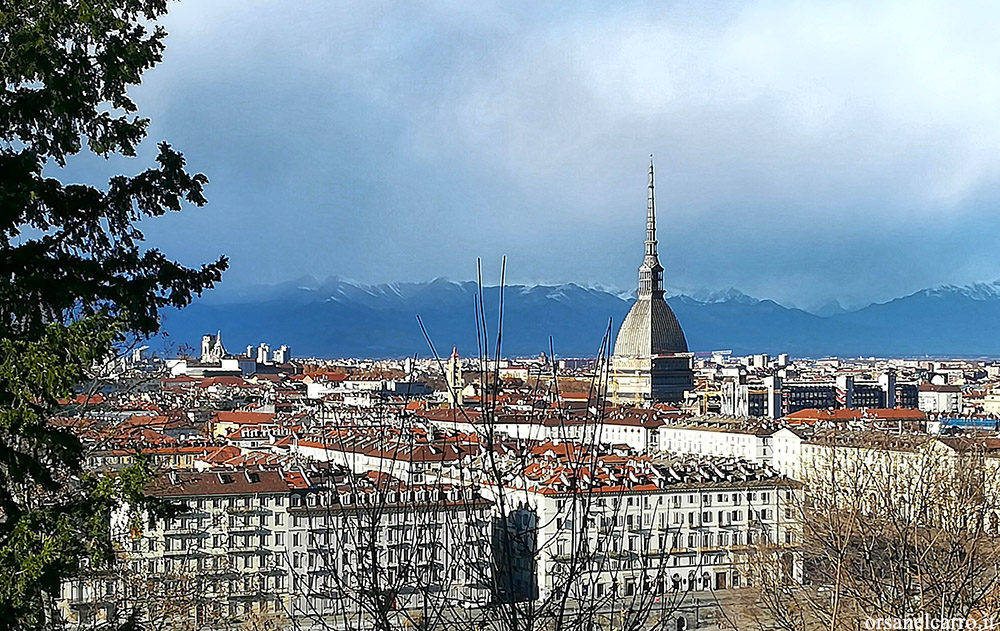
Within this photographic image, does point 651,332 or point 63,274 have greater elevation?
point 651,332

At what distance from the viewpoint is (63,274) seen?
6.52 m

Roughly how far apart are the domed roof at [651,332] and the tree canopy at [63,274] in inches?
3565

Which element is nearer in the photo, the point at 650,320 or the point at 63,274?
the point at 63,274

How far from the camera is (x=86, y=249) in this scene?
6.79 meters

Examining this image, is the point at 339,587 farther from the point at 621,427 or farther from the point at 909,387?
the point at 909,387

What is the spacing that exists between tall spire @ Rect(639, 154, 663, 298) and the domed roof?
68cm

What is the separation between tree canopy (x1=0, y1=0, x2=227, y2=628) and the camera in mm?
5801

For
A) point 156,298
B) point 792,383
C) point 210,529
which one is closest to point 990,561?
point 156,298

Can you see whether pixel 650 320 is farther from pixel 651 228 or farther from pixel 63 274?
pixel 63 274

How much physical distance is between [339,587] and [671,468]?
30.2 meters

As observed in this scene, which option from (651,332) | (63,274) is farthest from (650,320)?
(63,274)

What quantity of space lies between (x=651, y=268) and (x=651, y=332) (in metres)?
6.10

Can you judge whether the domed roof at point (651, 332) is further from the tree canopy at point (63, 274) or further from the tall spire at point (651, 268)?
the tree canopy at point (63, 274)

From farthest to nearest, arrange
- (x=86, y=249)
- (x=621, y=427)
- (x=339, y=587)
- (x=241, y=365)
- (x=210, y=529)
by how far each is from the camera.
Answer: (x=241, y=365), (x=621, y=427), (x=210, y=529), (x=86, y=249), (x=339, y=587)
